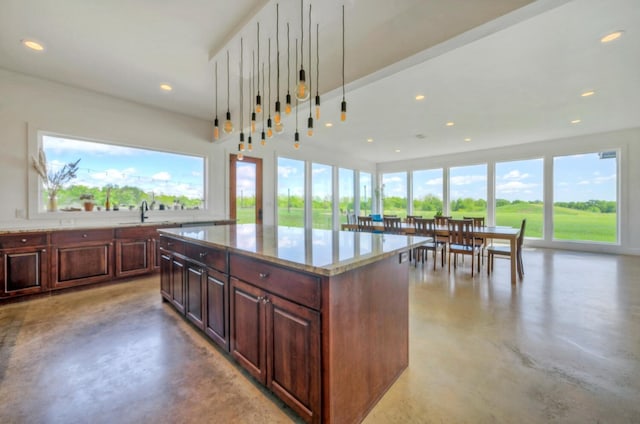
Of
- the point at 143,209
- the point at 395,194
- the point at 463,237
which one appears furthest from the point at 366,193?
the point at 143,209

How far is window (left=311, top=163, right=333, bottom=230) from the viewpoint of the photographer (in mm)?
7281

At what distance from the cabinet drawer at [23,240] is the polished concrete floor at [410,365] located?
69 centimetres

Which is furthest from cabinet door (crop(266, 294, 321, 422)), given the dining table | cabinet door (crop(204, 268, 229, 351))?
the dining table

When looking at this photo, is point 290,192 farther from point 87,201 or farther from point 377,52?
point 377,52

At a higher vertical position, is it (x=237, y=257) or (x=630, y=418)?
(x=237, y=257)

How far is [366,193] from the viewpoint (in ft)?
30.2

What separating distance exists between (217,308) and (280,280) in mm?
854

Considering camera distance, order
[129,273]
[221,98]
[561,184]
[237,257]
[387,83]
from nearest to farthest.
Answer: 1. [237,257]
2. [387,83]
3. [129,273]
4. [221,98]
5. [561,184]

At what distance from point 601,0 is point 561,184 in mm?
5877

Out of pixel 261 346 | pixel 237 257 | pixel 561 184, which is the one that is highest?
pixel 561 184

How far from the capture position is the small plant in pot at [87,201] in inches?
153

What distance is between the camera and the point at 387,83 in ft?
10.9

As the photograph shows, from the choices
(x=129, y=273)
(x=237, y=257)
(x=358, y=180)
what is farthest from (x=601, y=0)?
(x=358, y=180)

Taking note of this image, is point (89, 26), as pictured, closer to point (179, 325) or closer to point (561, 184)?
point (179, 325)
